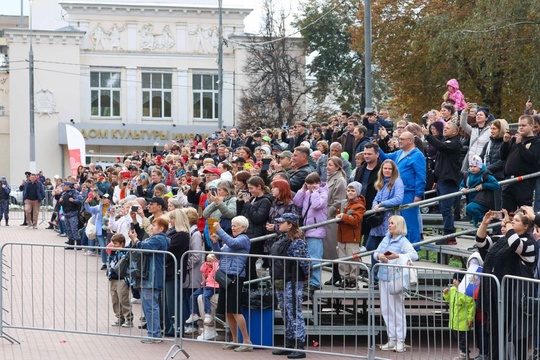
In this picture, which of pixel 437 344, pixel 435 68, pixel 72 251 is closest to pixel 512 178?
pixel 437 344

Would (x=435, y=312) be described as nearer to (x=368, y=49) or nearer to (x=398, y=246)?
(x=398, y=246)

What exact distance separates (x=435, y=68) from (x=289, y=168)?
2255 centimetres

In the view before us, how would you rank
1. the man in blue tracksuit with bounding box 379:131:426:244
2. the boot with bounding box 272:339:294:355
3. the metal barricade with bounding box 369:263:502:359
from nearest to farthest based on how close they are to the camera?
the metal barricade with bounding box 369:263:502:359 < the boot with bounding box 272:339:294:355 < the man in blue tracksuit with bounding box 379:131:426:244

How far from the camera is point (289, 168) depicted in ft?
52.2

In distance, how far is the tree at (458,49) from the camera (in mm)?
26875

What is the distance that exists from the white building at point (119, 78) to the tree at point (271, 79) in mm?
2834

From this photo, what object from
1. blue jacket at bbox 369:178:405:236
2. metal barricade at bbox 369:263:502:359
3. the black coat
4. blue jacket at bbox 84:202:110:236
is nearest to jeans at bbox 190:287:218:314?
metal barricade at bbox 369:263:502:359

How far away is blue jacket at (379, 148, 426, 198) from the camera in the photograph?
14234 millimetres

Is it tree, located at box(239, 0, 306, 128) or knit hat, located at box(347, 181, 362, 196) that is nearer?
knit hat, located at box(347, 181, 362, 196)

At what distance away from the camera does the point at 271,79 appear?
57.9 m

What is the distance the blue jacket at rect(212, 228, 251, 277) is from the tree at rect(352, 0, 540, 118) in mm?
15316

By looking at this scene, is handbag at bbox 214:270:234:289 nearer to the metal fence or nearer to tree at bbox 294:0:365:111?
the metal fence

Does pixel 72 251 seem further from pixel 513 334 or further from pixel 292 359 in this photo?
pixel 513 334

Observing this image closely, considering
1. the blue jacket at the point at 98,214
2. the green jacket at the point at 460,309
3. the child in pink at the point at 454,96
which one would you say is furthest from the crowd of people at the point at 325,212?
the blue jacket at the point at 98,214
